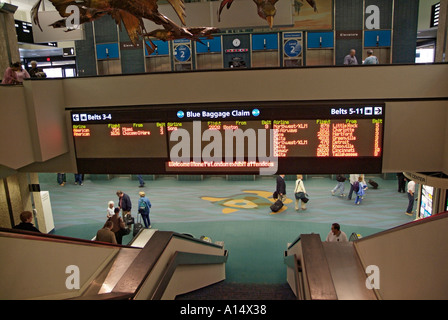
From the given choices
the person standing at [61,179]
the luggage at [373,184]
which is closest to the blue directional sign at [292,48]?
the luggage at [373,184]

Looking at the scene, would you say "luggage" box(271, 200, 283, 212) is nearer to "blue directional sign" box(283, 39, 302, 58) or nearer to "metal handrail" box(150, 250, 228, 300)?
"metal handrail" box(150, 250, 228, 300)

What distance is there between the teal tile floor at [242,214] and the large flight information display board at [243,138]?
309 centimetres

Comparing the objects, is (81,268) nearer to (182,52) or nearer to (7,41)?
(7,41)

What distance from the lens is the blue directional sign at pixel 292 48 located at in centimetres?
1300

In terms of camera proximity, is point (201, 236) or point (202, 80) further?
point (201, 236)

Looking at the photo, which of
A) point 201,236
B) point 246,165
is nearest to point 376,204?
point 201,236

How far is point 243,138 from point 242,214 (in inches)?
224

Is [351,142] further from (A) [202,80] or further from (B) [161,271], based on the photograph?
(B) [161,271]

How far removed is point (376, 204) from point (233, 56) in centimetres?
774

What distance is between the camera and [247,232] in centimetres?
930

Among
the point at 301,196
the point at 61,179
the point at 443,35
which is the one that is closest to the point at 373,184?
the point at 301,196

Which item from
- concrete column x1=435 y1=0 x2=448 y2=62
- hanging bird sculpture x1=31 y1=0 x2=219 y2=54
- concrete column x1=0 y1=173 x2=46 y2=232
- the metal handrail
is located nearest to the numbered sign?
concrete column x1=435 y1=0 x2=448 y2=62

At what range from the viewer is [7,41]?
7.84m

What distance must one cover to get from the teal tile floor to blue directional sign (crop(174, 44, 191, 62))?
5266 mm
